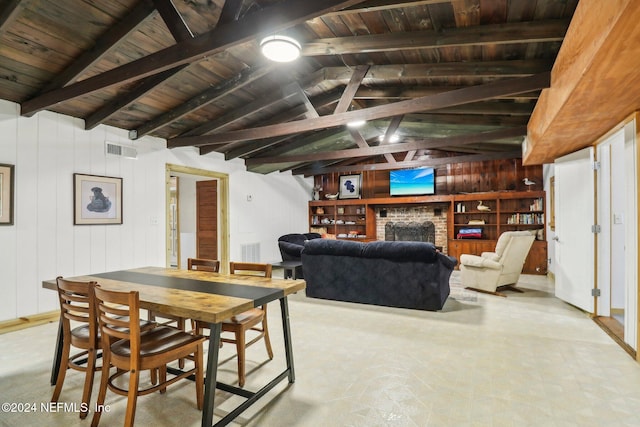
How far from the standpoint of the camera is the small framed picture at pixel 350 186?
29.7 ft

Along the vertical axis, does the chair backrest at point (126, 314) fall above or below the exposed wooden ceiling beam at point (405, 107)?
below

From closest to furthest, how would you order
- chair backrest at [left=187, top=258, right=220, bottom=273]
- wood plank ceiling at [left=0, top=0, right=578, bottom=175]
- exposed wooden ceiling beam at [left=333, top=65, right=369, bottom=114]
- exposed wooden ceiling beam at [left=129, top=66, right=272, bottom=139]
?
wood plank ceiling at [left=0, top=0, right=578, bottom=175], chair backrest at [left=187, top=258, right=220, bottom=273], exposed wooden ceiling beam at [left=129, top=66, right=272, bottom=139], exposed wooden ceiling beam at [left=333, top=65, right=369, bottom=114]

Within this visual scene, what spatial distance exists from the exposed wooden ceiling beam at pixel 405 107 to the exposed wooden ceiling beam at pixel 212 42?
1.87 meters

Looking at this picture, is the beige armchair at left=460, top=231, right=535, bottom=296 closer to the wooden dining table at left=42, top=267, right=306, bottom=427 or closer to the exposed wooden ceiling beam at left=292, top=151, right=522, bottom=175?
the exposed wooden ceiling beam at left=292, top=151, right=522, bottom=175

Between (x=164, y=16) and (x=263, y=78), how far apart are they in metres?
1.64

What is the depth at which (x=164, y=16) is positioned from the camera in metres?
2.49

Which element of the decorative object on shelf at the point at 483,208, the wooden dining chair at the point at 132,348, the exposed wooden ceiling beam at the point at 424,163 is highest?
the exposed wooden ceiling beam at the point at 424,163

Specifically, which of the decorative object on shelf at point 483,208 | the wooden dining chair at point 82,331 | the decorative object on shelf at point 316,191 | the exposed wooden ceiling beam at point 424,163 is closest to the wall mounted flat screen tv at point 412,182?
the exposed wooden ceiling beam at point 424,163

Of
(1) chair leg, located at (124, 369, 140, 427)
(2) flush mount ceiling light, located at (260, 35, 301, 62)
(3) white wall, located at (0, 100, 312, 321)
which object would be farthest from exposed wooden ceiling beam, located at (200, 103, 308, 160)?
(1) chair leg, located at (124, 369, 140, 427)

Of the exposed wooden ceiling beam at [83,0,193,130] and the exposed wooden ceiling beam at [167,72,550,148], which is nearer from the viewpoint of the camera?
the exposed wooden ceiling beam at [83,0,193,130]

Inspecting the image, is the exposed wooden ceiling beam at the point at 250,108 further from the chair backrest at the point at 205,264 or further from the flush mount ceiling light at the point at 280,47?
the chair backrest at the point at 205,264

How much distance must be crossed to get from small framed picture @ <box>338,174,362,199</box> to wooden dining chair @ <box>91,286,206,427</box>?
24.1 feet

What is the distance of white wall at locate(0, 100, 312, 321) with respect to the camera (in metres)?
3.49

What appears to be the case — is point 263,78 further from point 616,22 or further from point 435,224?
point 435,224
